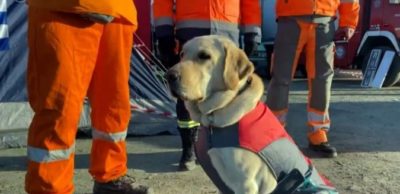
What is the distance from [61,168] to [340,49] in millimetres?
9219

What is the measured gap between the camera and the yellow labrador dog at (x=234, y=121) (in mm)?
2830

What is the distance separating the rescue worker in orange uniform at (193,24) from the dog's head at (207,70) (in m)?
1.28

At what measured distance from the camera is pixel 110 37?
340cm

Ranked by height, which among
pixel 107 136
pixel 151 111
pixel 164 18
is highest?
pixel 164 18

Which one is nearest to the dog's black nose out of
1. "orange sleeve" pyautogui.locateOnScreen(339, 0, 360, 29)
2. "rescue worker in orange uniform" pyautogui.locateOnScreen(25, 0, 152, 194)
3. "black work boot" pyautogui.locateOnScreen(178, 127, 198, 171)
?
"rescue worker in orange uniform" pyautogui.locateOnScreen(25, 0, 152, 194)

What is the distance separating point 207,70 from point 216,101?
0.16 m

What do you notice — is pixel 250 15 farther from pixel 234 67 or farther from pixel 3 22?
pixel 3 22

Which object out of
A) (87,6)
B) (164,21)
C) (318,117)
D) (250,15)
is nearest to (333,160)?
(318,117)

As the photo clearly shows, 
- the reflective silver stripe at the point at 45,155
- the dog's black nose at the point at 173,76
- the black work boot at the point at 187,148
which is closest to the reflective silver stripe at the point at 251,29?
the black work boot at the point at 187,148

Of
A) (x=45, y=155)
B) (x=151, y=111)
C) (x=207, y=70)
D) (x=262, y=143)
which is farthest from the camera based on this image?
(x=151, y=111)

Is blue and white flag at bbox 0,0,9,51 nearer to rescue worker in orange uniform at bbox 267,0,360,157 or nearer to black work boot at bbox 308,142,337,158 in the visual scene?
rescue worker in orange uniform at bbox 267,0,360,157

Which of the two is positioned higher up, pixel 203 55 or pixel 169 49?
pixel 203 55

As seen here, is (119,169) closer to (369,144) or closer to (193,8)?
(193,8)

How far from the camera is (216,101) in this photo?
9.81 ft
